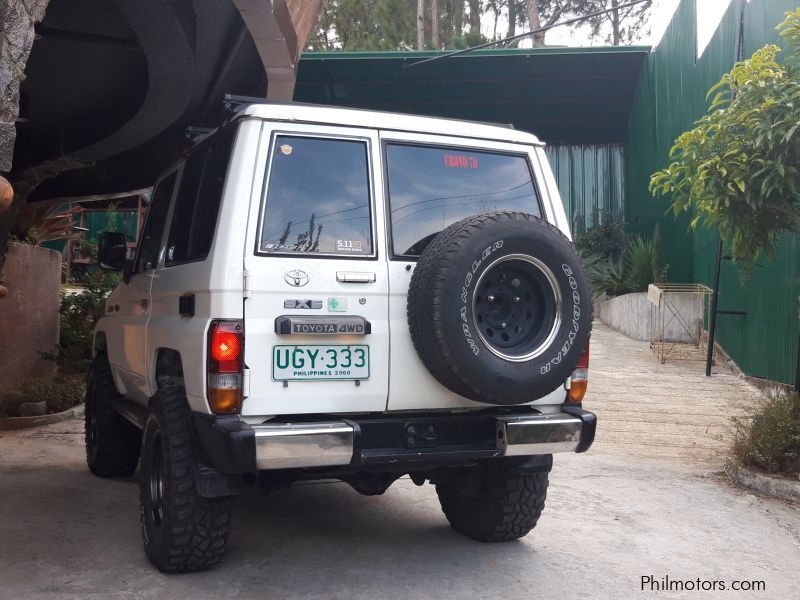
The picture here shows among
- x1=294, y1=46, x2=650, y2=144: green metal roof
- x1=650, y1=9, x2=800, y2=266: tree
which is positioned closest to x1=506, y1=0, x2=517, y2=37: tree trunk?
x1=294, y1=46, x2=650, y2=144: green metal roof

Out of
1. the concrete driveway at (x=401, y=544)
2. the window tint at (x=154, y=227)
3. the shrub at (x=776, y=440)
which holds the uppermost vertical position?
the window tint at (x=154, y=227)

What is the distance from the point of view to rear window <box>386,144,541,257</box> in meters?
4.19

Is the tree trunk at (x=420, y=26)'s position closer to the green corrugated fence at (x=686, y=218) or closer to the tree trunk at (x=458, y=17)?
the tree trunk at (x=458, y=17)

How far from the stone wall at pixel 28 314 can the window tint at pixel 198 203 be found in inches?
208

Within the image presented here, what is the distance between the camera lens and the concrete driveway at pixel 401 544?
13.6 feet

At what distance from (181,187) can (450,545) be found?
2604 mm

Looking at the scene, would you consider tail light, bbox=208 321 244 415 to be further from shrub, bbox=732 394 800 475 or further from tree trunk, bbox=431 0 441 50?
tree trunk, bbox=431 0 441 50

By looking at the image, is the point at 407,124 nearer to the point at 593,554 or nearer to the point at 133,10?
the point at 593,554

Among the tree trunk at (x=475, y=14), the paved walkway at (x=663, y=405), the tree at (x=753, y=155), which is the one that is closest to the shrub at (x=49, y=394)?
the paved walkway at (x=663, y=405)

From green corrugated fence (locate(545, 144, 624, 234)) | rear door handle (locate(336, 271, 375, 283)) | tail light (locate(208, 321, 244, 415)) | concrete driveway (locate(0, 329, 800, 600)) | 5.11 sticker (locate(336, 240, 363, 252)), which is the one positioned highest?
green corrugated fence (locate(545, 144, 624, 234))

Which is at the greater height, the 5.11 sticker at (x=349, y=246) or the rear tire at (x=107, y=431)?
the 5.11 sticker at (x=349, y=246)

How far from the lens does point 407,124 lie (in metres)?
4.31

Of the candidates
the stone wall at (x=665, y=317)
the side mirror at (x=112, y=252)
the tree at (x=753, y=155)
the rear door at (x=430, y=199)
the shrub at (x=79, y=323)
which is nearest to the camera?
the rear door at (x=430, y=199)

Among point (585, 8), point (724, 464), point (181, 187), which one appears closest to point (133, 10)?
point (181, 187)
